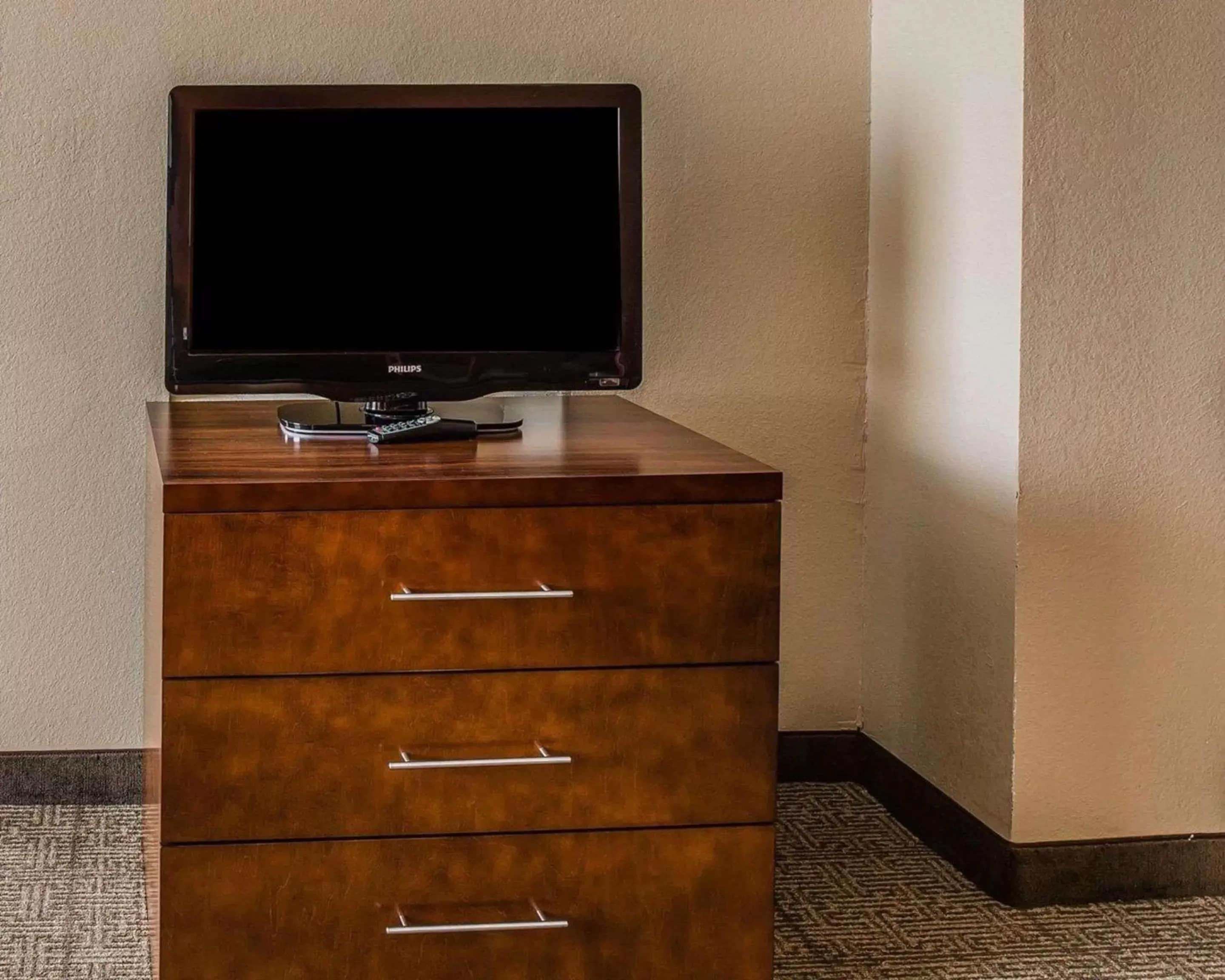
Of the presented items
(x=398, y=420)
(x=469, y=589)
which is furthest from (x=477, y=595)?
(x=398, y=420)

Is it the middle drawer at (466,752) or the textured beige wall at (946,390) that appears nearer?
the middle drawer at (466,752)

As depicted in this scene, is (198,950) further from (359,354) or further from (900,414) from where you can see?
(900,414)

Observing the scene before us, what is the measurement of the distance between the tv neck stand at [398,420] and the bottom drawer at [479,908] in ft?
→ 1.62

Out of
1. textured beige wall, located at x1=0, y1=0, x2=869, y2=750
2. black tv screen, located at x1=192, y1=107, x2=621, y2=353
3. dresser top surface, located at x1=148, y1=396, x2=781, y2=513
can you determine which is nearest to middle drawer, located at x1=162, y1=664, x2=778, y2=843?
dresser top surface, located at x1=148, y1=396, x2=781, y2=513

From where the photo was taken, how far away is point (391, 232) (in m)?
1.88

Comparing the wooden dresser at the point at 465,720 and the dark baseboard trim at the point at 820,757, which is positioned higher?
the wooden dresser at the point at 465,720

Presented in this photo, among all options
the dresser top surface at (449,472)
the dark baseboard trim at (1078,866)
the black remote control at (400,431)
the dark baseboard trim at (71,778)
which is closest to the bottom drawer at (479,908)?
the dresser top surface at (449,472)

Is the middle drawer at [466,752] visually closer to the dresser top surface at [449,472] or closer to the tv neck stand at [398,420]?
the dresser top surface at [449,472]

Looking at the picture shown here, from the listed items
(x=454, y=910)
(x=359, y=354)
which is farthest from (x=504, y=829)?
(x=359, y=354)

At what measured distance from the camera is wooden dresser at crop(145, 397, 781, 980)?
1.42 metres

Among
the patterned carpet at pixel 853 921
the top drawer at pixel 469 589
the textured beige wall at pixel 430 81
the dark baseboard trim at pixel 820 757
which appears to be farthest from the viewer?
the dark baseboard trim at pixel 820 757

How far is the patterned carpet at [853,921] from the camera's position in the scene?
1.83 meters

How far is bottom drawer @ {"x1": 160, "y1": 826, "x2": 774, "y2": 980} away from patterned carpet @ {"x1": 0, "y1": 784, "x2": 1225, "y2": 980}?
355 mm

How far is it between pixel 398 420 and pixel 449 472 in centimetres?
35
